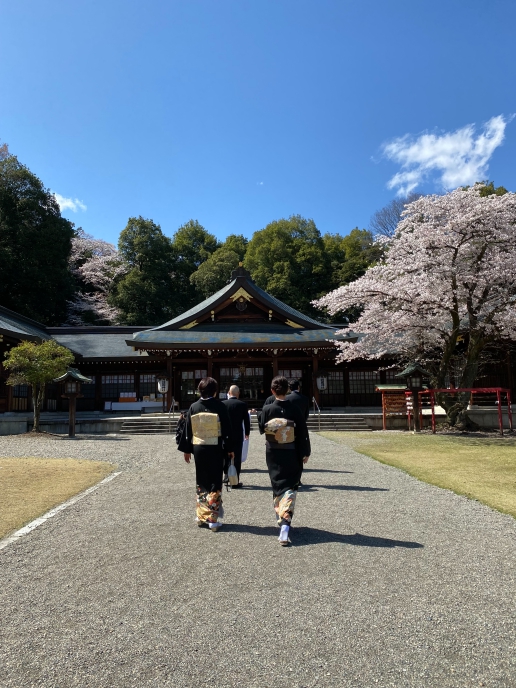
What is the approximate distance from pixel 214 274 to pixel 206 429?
31.7m

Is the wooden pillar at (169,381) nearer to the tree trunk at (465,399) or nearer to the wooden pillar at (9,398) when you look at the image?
the wooden pillar at (9,398)

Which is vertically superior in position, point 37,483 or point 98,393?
→ point 98,393

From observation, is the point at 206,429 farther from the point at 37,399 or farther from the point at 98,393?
the point at 98,393

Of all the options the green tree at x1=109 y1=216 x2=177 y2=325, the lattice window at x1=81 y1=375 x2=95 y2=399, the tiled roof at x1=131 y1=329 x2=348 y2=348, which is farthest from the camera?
the green tree at x1=109 y1=216 x2=177 y2=325

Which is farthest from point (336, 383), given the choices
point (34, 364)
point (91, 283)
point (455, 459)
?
point (91, 283)

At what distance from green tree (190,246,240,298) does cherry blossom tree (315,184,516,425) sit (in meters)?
20.1

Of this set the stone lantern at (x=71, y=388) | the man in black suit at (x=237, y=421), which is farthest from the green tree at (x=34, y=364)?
the man in black suit at (x=237, y=421)

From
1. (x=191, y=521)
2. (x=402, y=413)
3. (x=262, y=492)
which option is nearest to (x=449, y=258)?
(x=402, y=413)

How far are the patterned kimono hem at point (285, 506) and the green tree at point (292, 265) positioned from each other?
1224 inches

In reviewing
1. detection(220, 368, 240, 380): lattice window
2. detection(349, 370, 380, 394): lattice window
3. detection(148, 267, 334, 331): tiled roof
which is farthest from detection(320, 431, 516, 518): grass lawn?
detection(220, 368, 240, 380): lattice window

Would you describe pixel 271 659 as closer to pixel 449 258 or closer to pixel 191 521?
pixel 191 521

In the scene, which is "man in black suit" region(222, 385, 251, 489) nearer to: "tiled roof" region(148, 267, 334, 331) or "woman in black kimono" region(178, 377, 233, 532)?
"woman in black kimono" region(178, 377, 233, 532)

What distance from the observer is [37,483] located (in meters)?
7.39

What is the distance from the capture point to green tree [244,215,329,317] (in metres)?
35.5
